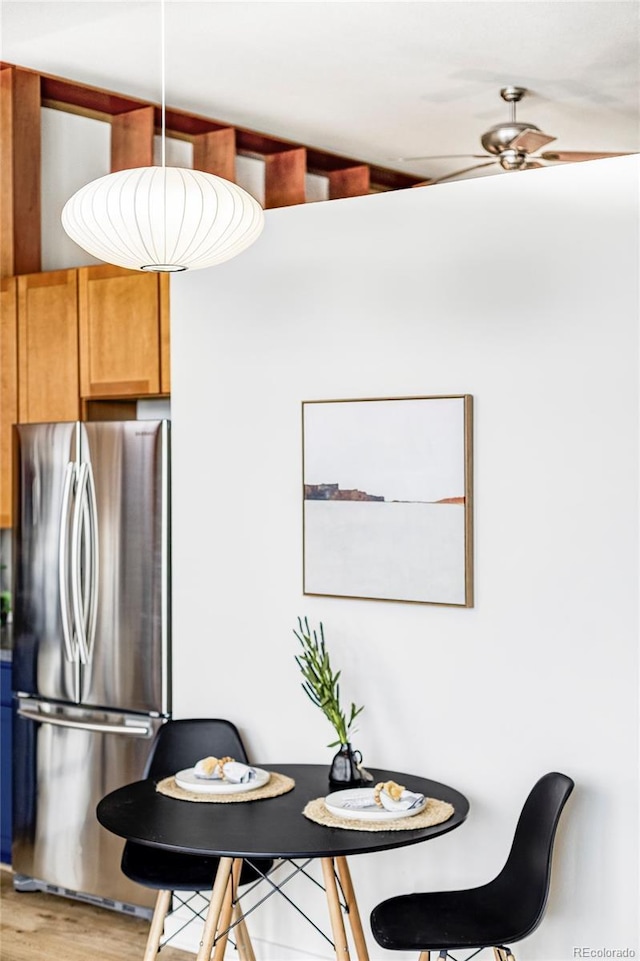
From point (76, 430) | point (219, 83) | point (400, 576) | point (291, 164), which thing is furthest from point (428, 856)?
point (291, 164)

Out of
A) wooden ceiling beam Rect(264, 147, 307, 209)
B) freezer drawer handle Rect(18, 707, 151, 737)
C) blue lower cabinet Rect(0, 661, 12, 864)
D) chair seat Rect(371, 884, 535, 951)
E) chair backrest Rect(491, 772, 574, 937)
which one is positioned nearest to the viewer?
chair seat Rect(371, 884, 535, 951)

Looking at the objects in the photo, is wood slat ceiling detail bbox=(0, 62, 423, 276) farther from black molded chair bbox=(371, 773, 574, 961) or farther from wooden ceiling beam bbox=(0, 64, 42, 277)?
black molded chair bbox=(371, 773, 574, 961)

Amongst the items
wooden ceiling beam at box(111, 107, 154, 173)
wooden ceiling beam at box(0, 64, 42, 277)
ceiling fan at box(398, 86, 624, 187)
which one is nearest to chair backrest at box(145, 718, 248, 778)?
wooden ceiling beam at box(0, 64, 42, 277)

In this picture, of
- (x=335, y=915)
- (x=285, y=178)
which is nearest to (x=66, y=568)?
(x=335, y=915)

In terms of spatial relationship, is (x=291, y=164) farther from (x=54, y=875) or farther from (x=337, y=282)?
(x=54, y=875)

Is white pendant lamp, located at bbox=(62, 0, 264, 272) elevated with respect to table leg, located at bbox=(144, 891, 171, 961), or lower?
elevated

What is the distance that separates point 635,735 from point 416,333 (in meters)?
1.30

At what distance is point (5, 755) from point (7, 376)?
151 centimetres

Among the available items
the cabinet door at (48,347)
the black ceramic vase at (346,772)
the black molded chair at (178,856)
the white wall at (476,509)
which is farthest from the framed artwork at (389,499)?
the cabinet door at (48,347)

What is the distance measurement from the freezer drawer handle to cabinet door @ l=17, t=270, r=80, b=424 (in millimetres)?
1118

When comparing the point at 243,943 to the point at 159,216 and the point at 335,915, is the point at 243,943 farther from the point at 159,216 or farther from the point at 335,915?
the point at 159,216

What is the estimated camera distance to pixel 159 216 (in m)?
2.52

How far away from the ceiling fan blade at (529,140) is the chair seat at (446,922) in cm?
268

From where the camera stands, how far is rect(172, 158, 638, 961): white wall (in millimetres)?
2998
